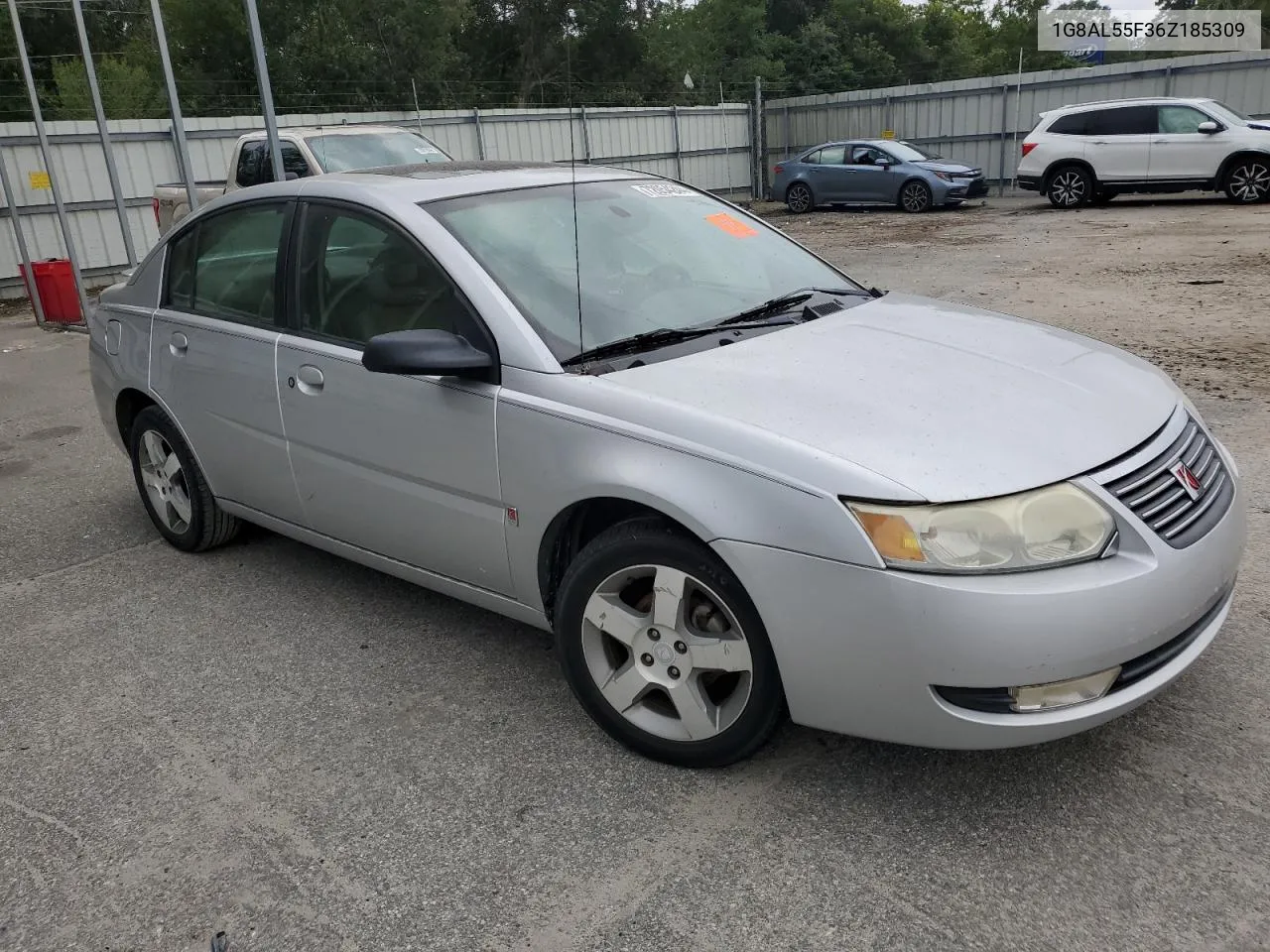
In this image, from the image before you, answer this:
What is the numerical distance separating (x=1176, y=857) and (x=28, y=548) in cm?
470

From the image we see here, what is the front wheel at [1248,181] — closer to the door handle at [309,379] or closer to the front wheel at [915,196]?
the front wheel at [915,196]

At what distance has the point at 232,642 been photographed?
3764mm

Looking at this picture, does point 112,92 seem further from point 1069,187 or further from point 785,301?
point 785,301

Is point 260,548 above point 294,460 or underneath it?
underneath

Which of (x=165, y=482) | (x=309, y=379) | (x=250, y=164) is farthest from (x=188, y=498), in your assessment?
(x=250, y=164)

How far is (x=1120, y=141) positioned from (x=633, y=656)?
16.9 metres

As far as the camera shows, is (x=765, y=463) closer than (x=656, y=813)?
Yes

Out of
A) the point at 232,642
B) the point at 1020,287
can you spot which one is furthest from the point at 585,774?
the point at 1020,287

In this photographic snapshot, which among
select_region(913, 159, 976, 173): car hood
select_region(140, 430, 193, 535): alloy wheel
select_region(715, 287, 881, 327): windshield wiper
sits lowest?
select_region(913, 159, 976, 173): car hood

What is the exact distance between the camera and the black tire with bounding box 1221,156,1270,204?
15.7 metres

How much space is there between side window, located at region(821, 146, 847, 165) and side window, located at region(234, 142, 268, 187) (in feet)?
38.5

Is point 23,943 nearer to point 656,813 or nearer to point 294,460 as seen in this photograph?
point 656,813

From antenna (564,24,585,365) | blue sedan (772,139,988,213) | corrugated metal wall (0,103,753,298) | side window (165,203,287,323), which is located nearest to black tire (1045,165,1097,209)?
blue sedan (772,139,988,213)

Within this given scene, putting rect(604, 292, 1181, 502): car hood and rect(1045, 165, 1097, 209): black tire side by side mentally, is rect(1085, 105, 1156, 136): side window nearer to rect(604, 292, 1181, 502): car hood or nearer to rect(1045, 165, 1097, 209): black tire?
rect(1045, 165, 1097, 209): black tire
